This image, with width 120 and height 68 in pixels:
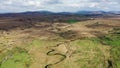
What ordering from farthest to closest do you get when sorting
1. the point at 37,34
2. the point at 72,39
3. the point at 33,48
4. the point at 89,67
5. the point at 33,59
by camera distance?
the point at 37,34 → the point at 72,39 → the point at 33,48 → the point at 33,59 → the point at 89,67

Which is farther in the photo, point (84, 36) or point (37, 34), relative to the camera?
point (37, 34)

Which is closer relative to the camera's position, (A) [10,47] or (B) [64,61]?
(B) [64,61]

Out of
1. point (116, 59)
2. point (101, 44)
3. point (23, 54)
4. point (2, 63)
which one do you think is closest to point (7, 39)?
point (23, 54)

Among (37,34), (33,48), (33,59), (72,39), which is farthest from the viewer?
(37,34)

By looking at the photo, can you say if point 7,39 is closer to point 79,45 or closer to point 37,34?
point 37,34

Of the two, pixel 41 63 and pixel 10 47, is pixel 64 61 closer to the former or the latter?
pixel 41 63

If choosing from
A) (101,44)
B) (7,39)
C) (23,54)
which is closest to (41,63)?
(23,54)
